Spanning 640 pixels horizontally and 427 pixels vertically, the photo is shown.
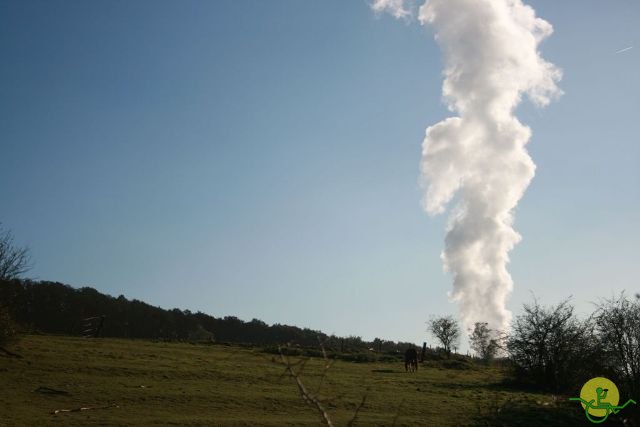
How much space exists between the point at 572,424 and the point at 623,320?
8755 mm

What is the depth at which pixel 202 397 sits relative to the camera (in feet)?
61.8

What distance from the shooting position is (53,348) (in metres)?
27.6

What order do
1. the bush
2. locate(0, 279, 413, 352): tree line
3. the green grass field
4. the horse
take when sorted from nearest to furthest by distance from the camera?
the green grass field
the bush
the horse
locate(0, 279, 413, 352): tree line

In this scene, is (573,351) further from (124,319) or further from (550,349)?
(124,319)

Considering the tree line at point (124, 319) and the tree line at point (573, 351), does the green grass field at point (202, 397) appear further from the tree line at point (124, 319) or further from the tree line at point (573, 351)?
the tree line at point (124, 319)

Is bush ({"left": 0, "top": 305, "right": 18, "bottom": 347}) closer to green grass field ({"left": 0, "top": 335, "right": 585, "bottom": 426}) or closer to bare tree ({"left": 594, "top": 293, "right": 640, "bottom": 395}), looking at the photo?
green grass field ({"left": 0, "top": 335, "right": 585, "bottom": 426})

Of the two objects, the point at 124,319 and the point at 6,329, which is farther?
the point at 124,319

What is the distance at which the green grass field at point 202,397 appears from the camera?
52.2 ft

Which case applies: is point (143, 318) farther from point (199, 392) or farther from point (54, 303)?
point (199, 392)

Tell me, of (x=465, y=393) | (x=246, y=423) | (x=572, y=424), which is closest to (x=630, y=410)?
(x=572, y=424)

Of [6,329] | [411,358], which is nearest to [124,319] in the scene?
[411,358]

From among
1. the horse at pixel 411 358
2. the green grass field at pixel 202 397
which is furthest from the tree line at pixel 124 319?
the green grass field at pixel 202 397

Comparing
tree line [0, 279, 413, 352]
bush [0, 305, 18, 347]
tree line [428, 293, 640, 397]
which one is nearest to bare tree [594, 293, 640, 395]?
tree line [428, 293, 640, 397]

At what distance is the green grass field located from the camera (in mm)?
15898
